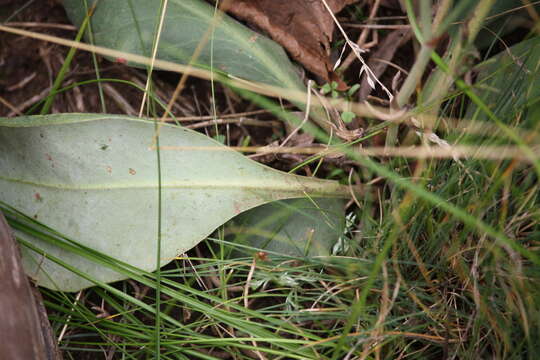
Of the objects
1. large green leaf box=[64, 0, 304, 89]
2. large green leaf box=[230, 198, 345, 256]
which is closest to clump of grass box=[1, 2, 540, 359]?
large green leaf box=[230, 198, 345, 256]

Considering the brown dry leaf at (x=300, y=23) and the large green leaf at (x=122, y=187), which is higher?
the brown dry leaf at (x=300, y=23)

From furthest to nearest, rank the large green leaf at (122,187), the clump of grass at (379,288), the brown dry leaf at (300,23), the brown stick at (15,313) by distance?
the brown dry leaf at (300,23) < the large green leaf at (122,187) < the clump of grass at (379,288) < the brown stick at (15,313)

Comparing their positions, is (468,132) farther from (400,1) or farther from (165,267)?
(165,267)

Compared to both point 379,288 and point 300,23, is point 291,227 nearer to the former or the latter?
point 379,288

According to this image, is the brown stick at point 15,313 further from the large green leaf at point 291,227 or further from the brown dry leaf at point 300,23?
the brown dry leaf at point 300,23


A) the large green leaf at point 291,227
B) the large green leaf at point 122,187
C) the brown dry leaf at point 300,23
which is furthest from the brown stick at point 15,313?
the brown dry leaf at point 300,23

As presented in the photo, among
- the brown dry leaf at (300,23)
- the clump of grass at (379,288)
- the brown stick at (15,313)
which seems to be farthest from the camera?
the brown dry leaf at (300,23)
